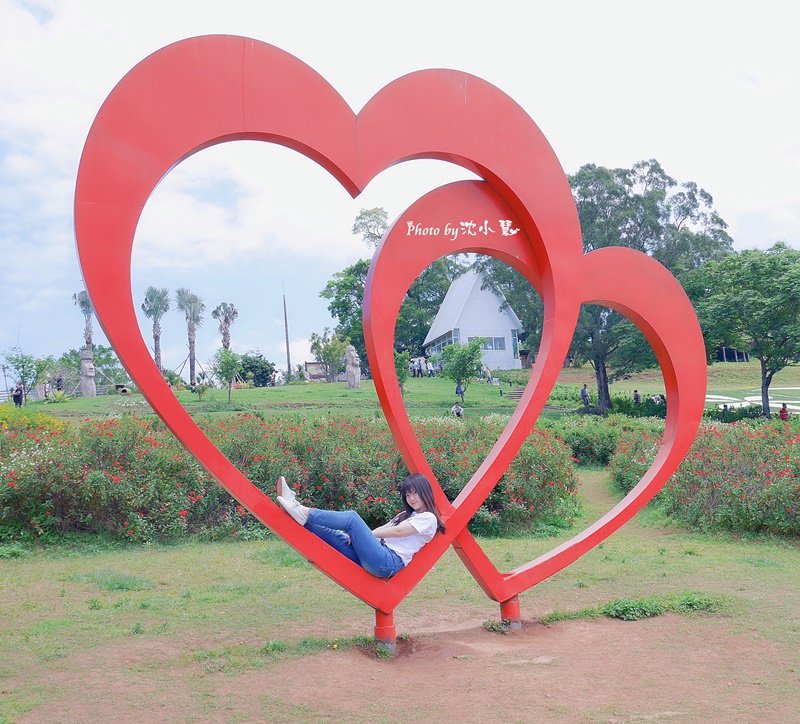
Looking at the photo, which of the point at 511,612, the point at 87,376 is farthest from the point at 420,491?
the point at 87,376

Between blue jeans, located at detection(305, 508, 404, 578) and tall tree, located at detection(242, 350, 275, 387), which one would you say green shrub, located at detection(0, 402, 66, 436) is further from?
tall tree, located at detection(242, 350, 275, 387)

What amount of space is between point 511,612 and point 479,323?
105 feet

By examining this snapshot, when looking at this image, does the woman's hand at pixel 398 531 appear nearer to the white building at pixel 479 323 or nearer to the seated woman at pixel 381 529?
the seated woman at pixel 381 529

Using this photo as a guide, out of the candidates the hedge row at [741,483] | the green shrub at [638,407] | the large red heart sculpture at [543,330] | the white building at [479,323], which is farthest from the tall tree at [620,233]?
the large red heart sculpture at [543,330]

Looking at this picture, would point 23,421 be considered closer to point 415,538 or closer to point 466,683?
point 415,538

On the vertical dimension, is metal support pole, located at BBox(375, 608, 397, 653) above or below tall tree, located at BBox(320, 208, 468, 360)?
below

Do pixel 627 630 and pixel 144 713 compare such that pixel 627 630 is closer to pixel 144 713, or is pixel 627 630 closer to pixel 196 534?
pixel 144 713

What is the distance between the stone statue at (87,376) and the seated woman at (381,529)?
29.8 metres

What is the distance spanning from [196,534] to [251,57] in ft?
21.5

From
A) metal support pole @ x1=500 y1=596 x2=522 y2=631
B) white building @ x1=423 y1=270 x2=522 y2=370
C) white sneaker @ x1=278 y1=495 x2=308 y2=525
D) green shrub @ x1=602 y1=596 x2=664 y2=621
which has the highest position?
white building @ x1=423 y1=270 x2=522 y2=370

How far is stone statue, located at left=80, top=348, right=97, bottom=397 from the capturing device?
107 ft

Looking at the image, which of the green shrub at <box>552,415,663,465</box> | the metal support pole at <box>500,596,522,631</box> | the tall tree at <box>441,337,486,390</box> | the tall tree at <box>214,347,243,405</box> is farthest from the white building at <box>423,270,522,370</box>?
the metal support pole at <box>500,596,522,631</box>

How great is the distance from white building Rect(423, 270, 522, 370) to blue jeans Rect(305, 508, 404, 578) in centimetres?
3082

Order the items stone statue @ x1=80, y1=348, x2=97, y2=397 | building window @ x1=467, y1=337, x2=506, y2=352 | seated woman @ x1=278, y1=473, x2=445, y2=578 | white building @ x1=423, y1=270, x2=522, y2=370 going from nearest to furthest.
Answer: seated woman @ x1=278, y1=473, x2=445, y2=578, stone statue @ x1=80, y1=348, x2=97, y2=397, white building @ x1=423, y1=270, x2=522, y2=370, building window @ x1=467, y1=337, x2=506, y2=352
